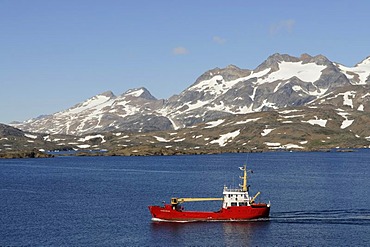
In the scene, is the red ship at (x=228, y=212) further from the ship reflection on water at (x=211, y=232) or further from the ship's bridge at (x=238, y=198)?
the ship reflection on water at (x=211, y=232)

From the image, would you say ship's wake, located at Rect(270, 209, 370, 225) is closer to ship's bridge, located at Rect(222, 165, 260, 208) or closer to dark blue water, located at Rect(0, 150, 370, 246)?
dark blue water, located at Rect(0, 150, 370, 246)

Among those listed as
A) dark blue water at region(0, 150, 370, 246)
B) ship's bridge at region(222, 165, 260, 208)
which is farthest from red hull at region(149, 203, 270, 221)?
dark blue water at region(0, 150, 370, 246)

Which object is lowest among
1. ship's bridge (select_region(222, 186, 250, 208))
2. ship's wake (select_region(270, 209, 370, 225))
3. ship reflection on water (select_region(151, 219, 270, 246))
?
ship reflection on water (select_region(151, 219, 270, 246))

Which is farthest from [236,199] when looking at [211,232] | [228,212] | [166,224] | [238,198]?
[166,224]

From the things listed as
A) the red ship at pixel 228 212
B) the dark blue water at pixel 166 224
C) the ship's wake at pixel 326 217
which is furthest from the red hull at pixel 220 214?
the ship's wake at pixel 326 217

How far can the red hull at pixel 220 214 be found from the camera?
107 m

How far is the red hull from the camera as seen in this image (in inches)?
4200

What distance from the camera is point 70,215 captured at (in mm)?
115625

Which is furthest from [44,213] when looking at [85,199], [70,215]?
[85,199]

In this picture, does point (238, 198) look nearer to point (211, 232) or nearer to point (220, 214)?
point (220, 214)

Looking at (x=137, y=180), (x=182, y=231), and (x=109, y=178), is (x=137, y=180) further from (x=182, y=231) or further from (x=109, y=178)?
(x=182, y=231)

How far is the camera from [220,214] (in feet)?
351

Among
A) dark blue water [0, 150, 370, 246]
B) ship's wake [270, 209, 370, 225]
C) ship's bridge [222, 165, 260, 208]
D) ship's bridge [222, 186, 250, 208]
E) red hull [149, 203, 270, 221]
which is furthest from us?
ship's wake [270, 209, 370, 225]

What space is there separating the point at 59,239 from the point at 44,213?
26.2 meters
